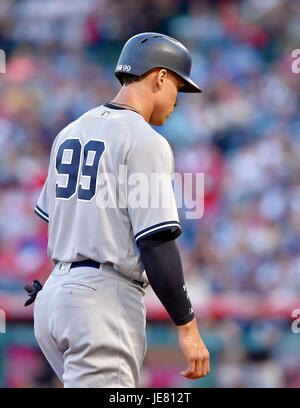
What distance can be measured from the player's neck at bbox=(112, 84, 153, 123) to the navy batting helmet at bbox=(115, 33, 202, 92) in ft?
0.19

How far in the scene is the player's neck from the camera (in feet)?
10.4

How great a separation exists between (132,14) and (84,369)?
277 inches

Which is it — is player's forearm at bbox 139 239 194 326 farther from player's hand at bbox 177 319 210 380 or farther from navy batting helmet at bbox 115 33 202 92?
navy batting helmet at bbox 115 33 202 92

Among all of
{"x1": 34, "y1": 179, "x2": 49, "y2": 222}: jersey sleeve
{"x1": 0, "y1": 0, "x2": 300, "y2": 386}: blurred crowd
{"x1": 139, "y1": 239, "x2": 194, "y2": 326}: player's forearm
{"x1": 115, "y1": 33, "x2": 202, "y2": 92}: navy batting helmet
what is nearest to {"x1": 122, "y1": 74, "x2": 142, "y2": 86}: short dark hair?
{"x1": 115, "y1": 33, "x2": 202, "y2": 92}: navy batting helmet

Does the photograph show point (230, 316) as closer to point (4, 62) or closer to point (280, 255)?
point (280, 255)

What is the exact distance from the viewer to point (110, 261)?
292cm

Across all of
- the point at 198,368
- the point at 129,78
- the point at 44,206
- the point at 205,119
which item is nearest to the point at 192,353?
the point at 198,368

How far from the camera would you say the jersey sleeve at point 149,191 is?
2.90 meters

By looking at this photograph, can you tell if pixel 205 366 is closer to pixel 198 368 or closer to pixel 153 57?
pixel 198 368

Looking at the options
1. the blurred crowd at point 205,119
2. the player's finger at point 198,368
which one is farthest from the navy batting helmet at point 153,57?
the blurred crowd at point 205,119

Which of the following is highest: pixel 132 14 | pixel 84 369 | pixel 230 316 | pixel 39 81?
pixel 132 14

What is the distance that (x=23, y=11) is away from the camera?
9.79 meters
